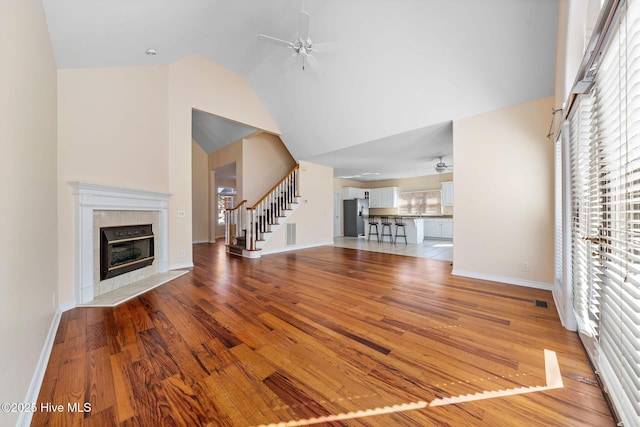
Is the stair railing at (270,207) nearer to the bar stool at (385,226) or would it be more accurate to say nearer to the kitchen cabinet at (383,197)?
the bar stool at (385,226)

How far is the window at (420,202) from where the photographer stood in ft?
31.3

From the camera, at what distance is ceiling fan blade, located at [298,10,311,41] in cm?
289

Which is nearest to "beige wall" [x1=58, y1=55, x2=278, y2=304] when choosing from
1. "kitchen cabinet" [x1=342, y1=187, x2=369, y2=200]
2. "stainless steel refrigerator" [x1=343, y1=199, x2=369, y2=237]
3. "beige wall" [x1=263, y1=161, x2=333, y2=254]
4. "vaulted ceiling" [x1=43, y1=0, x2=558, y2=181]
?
"vaulted ceiling" [x1=43, y1=0, x2=558, y2=181]

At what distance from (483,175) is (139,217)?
211 inches

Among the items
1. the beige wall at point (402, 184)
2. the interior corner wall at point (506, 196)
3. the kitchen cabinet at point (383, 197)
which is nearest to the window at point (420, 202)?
the beige wall at point (402, 184)

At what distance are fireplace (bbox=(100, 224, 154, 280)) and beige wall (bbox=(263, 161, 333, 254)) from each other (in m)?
2.73

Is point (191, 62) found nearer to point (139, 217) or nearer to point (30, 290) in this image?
point (139, 217)

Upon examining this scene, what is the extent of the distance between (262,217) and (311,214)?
1.51 metres

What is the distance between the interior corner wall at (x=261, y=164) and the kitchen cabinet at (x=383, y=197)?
447 cm

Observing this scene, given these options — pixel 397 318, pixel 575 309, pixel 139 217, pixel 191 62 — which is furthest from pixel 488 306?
pixel 191 62

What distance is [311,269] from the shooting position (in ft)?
14.3

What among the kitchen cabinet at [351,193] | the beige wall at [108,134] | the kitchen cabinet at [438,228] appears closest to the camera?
the beige wall at [108,134]

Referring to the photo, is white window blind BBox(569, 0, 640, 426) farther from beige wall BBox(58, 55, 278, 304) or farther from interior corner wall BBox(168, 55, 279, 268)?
interior corner wall BBox(168, 55, 279, 268)

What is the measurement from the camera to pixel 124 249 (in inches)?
133
